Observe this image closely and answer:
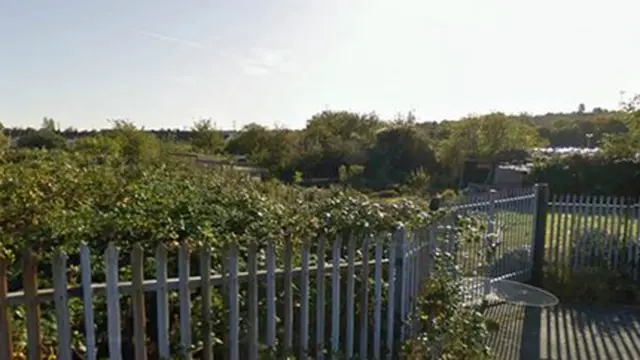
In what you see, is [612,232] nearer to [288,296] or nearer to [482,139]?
[288,296]

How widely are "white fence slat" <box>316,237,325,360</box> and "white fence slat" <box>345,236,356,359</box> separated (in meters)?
0.28

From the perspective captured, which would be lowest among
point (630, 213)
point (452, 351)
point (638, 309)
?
point (638, 309)

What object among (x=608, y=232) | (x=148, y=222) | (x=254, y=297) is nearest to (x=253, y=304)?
(x=254, y=297)

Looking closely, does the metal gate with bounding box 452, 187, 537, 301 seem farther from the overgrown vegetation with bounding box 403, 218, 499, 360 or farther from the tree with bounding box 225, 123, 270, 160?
the tree with bounding box 225, 123, 270, 160

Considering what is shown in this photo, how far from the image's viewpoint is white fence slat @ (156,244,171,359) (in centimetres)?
258

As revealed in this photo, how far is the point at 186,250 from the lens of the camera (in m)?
2.65

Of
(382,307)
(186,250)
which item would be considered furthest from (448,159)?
(186,250)

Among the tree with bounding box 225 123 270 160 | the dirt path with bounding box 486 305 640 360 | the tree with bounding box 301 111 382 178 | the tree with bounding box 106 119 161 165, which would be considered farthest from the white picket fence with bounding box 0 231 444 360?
the tree with bounding box 225 123 270 160

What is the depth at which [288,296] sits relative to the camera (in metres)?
3.17

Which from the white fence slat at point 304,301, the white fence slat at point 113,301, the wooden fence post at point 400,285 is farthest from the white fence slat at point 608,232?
the white fence slat at point 113,301

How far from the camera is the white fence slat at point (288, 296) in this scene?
3137 mm

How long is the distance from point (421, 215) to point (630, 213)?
15.8 feet

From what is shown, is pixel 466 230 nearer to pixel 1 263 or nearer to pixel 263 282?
pixel 263 282

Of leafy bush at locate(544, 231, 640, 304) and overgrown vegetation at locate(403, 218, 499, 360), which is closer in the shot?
overgrown vegetation at locate(403, 218, 499, 360)
